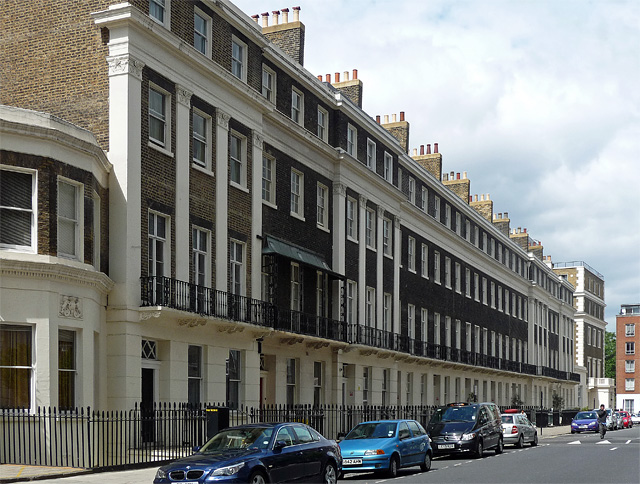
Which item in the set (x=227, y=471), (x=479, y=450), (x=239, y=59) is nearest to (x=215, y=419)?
(x=227, y=471)

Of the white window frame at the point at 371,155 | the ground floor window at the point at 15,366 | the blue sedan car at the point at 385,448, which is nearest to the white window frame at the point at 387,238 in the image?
the white window frame at the point at 371,155

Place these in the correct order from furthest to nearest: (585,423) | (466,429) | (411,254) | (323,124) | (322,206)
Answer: (585,423)
(411,254)
(323,124)
(322,206)
(466,429)

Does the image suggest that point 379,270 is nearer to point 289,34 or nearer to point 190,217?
point 289,34

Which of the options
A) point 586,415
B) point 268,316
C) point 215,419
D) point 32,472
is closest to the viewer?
point 32,472

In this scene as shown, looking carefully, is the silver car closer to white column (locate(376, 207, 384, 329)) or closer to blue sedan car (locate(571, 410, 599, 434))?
white column (locate(376, 207, 384, 329))

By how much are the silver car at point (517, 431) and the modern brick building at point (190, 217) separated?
6.56 metres

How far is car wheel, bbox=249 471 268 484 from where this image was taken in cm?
1574

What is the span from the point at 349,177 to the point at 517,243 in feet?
143

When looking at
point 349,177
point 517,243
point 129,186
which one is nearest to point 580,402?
point 517,243

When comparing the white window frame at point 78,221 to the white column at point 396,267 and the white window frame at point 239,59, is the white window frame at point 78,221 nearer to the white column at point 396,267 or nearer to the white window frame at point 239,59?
the white window frame at point 239,59

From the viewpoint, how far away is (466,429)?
96.8 feet

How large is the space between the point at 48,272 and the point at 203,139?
331 inches

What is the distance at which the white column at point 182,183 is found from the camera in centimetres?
2614

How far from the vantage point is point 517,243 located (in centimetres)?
7981
